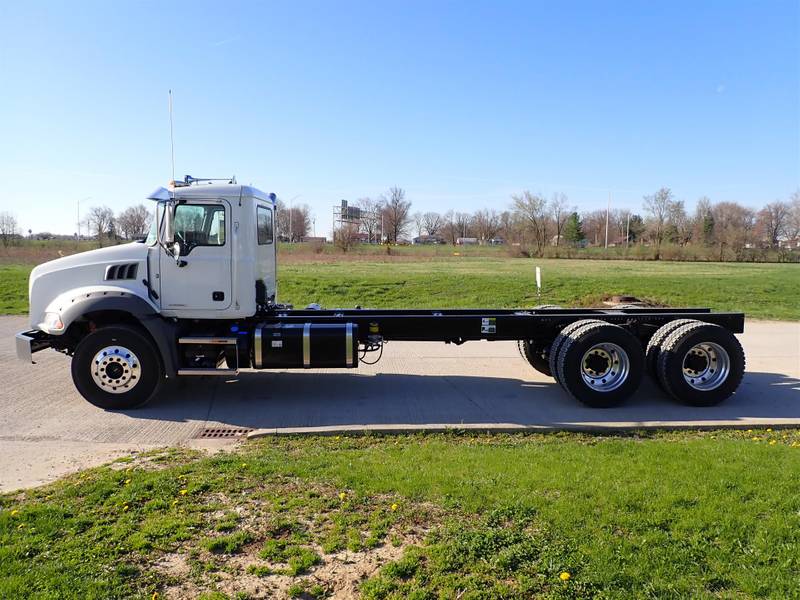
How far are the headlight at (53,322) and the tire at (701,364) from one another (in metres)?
7.52

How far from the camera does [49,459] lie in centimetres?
569

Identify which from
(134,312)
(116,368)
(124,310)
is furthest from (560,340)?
(116,368)

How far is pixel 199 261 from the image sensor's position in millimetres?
7613

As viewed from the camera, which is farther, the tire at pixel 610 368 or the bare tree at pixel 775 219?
the bare tree at pixel 775 219

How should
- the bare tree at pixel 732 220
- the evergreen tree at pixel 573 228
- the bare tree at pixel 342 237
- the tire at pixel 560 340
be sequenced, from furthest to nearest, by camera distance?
1. the evergreen tree at pixel 573 228
2. the bare tree at pixel 732 220
3. the bare tree at pixel 342 237
4. the tire at pixel 560 340

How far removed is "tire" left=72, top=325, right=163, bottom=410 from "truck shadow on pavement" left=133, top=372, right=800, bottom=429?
27 cm

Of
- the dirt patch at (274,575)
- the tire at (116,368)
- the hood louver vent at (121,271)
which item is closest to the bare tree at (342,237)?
the hood louver vent at (121,271)

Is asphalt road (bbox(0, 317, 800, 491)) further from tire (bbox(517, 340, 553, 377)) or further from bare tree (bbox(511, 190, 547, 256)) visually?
bare tree (bbox(511, 190, 547, 256))

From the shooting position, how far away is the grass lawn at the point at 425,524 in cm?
343

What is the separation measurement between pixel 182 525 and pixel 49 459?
2342 mm

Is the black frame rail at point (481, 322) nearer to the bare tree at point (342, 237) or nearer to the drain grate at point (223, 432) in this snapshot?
the drain grate at point (223, 432)

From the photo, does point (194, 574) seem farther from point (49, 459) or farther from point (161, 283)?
point (161, 283)

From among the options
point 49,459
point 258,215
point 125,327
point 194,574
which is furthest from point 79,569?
point 258,215

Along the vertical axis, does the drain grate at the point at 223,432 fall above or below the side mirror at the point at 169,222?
below
